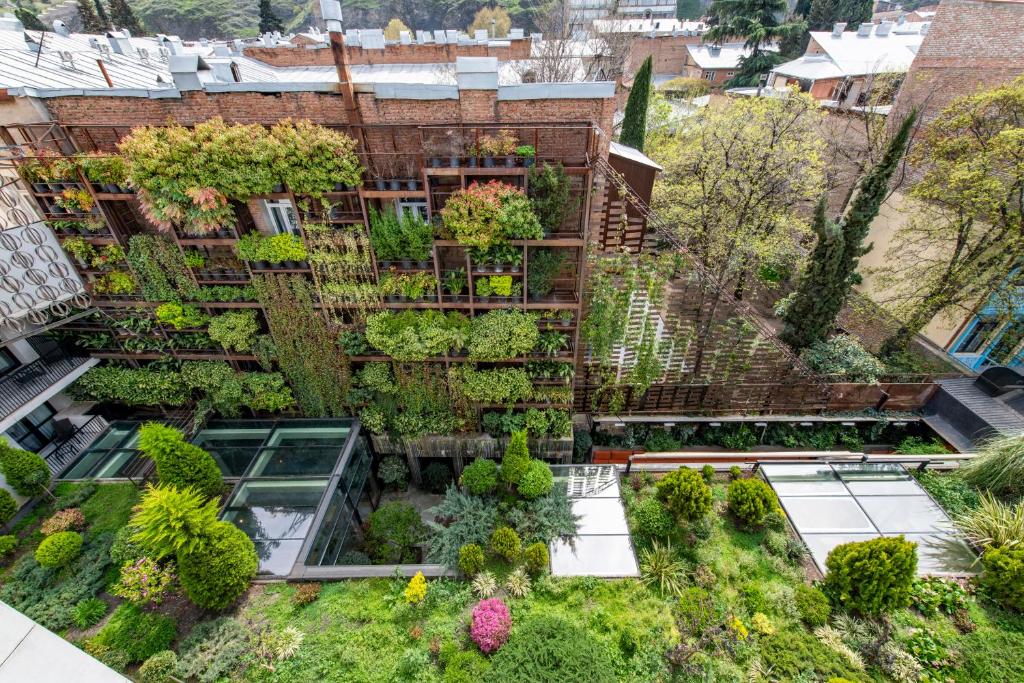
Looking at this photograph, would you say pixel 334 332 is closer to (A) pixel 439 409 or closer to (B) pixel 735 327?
(A) pixel 439 409

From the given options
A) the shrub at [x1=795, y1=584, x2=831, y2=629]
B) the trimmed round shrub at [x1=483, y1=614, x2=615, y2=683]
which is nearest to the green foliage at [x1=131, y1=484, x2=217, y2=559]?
the trimmed round shrub at [x1=483, y1=614, x2=615, y2=683]

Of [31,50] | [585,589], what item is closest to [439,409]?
[585,589]

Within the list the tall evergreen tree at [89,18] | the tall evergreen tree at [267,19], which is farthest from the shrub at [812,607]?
the tall evergreen tree at [89,18]

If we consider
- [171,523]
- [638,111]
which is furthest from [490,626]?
[638,111]

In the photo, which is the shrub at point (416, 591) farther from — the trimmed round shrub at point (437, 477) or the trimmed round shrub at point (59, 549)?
the trimmed round shrub at point (59, 549)

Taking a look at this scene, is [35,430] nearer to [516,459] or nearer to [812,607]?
[516,459]

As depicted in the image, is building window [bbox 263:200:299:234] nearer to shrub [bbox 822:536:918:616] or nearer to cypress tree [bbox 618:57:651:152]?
shrub [bbox 822:536:918:616]
